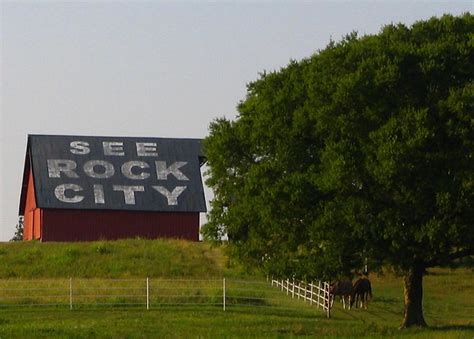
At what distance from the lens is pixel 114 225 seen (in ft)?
229

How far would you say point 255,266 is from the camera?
3756cm

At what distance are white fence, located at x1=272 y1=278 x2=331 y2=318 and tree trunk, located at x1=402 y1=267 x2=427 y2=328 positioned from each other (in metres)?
5.31

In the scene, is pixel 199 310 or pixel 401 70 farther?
pixel 199 310

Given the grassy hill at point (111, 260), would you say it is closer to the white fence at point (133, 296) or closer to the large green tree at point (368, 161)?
the white fence at point (133, 296)

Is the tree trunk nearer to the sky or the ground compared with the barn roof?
nearer to the ground

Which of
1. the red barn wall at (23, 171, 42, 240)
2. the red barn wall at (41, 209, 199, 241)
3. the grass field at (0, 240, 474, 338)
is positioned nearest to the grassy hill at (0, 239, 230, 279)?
the grass field at (0, 240, 474, 338)

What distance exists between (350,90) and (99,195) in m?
38.0

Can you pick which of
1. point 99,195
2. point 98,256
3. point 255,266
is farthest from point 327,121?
point 99,195

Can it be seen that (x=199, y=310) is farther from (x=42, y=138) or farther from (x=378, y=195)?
(x=42, y=138)

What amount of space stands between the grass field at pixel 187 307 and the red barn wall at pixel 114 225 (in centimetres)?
467

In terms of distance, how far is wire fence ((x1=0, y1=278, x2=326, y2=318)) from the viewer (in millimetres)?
43531

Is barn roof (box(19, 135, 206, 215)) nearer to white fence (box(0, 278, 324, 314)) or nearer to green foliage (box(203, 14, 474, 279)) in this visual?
white fence (box(0, 278, 324, 314))

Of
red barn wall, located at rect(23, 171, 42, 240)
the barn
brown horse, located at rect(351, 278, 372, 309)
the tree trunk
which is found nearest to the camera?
the tree trunk

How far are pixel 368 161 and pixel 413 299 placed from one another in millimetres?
5712
